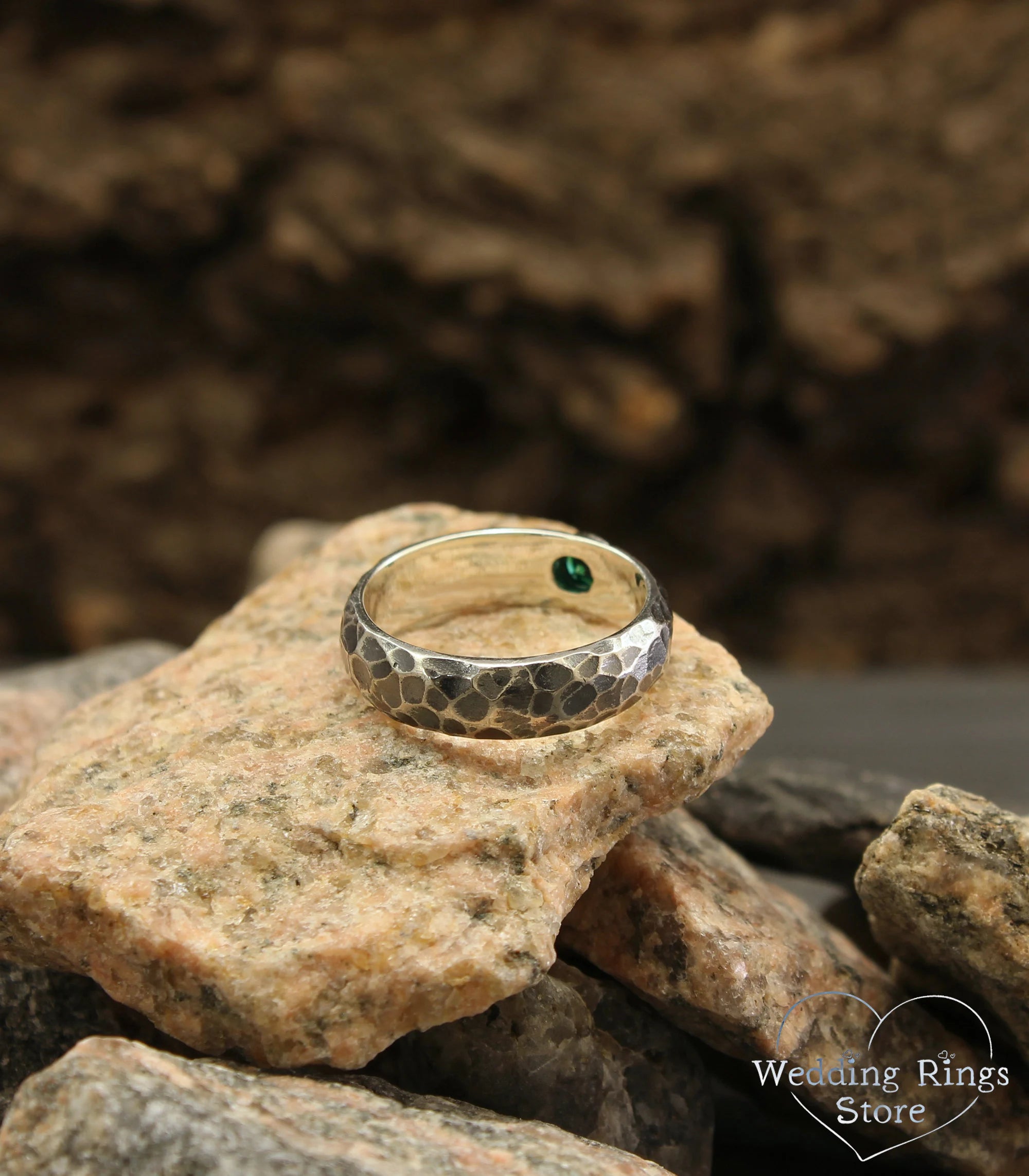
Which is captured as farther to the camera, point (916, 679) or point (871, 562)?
point (871, 562)

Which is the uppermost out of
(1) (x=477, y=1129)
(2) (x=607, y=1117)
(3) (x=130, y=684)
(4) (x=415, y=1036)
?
(3) (x=130, y=684)

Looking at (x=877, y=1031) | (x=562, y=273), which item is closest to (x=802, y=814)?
(x=877, y=1031)

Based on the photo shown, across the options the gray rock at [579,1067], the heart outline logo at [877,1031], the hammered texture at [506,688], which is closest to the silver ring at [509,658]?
the hammered texture at [506,688]

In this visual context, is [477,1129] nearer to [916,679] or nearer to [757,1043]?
[757,1043]

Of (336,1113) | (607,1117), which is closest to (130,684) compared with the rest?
(336,1113)

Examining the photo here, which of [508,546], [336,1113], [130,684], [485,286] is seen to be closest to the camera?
[336,1113]

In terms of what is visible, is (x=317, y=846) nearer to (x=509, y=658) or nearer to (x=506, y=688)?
(x=506, y=688)

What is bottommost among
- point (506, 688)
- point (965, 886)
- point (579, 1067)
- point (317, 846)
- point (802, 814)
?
point (802, 814)

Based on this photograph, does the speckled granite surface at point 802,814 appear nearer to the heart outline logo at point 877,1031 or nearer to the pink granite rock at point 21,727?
the heart outline logo at point 877,1031
